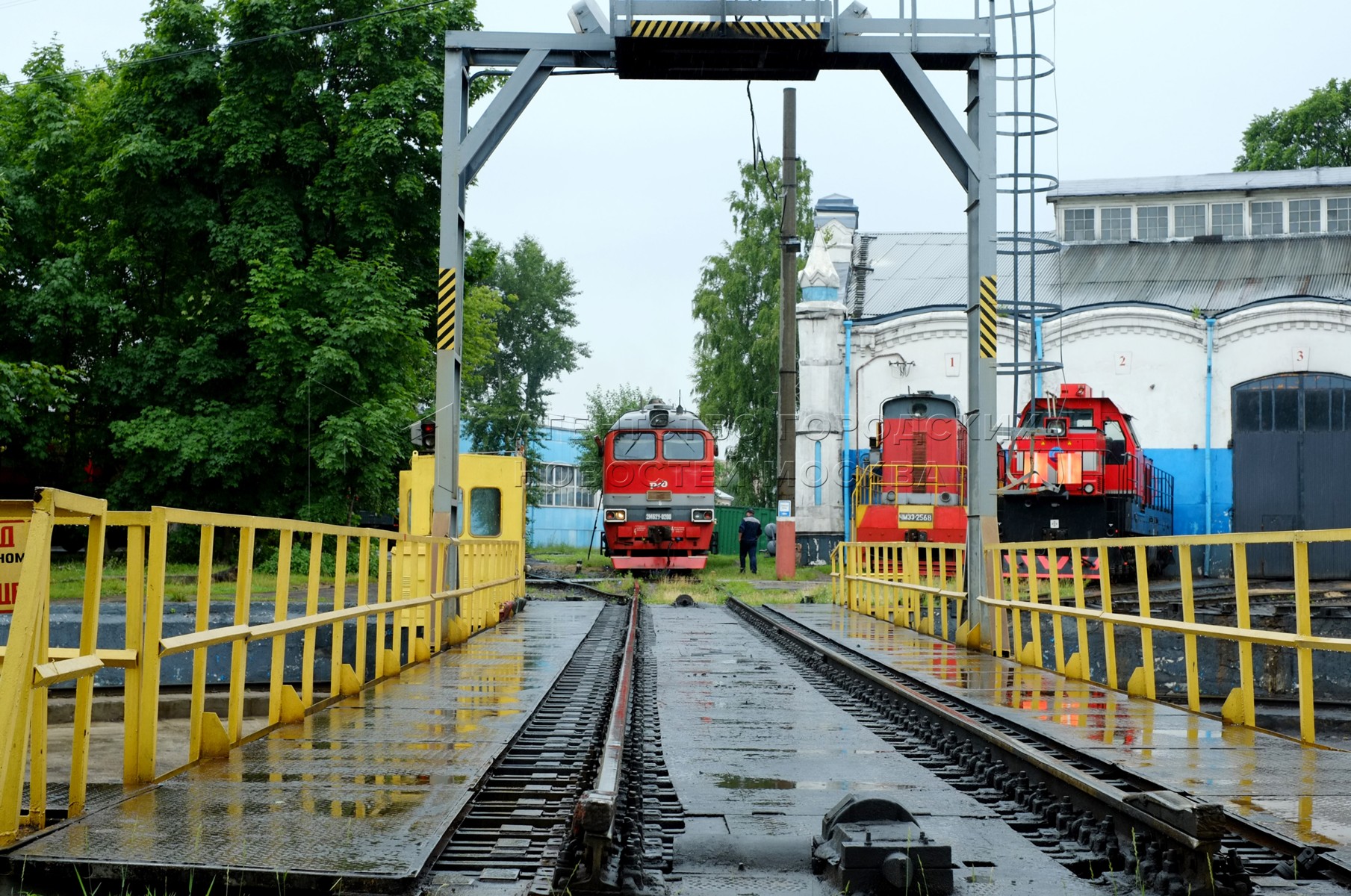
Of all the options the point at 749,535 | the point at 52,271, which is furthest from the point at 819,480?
the point at 52,271

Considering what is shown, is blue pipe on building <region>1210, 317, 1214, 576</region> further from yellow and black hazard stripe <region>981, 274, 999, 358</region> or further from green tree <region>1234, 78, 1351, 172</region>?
green tree <region>1234, 78, 1351, 172</region>

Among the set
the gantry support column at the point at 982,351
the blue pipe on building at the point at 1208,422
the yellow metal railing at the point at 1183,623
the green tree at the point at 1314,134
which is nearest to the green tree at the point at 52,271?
the gantry support column at the point at 982,351

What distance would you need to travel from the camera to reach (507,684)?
10219 millimetres

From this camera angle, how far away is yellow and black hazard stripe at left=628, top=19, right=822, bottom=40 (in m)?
13.1

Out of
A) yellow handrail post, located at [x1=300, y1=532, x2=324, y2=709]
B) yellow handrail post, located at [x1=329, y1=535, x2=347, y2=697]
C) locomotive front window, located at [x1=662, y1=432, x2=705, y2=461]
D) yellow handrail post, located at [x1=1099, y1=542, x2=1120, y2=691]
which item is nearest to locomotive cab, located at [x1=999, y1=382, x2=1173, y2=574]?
locomotive front window, located at [x1=662, y1=432, x2=705, y2=461]

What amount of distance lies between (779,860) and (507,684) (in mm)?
5346

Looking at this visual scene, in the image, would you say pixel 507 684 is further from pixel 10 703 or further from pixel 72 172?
pixel 72 172

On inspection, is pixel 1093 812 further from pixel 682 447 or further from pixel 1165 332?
pixel 1165 332

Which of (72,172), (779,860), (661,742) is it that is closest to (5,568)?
(779,860)

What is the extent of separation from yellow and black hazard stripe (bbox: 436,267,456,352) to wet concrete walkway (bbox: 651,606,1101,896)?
15.3ft

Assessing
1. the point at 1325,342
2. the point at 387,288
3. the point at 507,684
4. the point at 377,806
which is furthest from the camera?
the point at 1325,342

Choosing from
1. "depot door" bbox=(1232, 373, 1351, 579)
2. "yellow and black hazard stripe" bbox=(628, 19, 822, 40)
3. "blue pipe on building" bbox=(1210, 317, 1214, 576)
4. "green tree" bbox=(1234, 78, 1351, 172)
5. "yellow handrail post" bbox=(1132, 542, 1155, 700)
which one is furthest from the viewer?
"green tree" bbox=(1234, 78, 1351, 172)

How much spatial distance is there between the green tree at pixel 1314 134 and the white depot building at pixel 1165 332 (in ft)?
62.4

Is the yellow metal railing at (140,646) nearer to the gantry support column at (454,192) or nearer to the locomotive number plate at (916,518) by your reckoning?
the gantry support column at (454,192)
